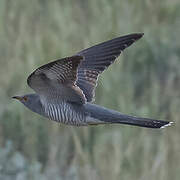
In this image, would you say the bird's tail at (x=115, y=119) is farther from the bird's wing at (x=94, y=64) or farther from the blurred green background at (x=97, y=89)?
the blurred green background at (x=97, y=89)

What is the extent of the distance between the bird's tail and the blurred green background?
677mm

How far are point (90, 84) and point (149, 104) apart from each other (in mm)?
1570

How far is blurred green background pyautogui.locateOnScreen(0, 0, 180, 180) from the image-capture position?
5.35 m

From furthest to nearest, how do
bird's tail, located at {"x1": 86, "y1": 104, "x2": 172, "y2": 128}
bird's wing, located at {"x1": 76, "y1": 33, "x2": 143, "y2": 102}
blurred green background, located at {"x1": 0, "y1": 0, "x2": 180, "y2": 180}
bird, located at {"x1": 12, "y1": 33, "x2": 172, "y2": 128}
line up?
blurred green background, located at {"x1": 0, "y1": 0, "x2": 180, "y2": 180}, bird's wing, located at {"x1": 76, "y1": 33, "x2": 143, "y2": 102}, bird's tail, located at {"x1": 86, "y1": 104, "x2": 172, "y2": 128}, bird, located at {"x1": 12, "y1": 33, "x2": 172, "y2": 128}

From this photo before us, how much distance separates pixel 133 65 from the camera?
6773 mm

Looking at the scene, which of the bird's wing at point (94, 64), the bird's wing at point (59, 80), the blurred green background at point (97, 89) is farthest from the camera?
the blurred green background at point (97, 89)

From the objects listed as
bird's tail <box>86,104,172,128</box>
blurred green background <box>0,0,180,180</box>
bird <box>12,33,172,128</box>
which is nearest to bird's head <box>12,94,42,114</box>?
bird <box>12,33,172,128</box>

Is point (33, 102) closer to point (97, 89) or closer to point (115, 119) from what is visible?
point (115, 119)

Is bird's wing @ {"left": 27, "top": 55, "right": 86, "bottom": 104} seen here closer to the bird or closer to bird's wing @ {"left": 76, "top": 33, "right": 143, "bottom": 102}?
the bird

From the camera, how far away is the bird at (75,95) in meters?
4.20

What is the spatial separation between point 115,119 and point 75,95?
26cm

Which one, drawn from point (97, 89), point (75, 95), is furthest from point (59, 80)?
point (97, 89)

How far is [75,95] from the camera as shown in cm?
445

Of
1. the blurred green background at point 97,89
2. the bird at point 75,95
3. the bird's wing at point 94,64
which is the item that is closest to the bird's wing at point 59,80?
the bird at point 75,95
